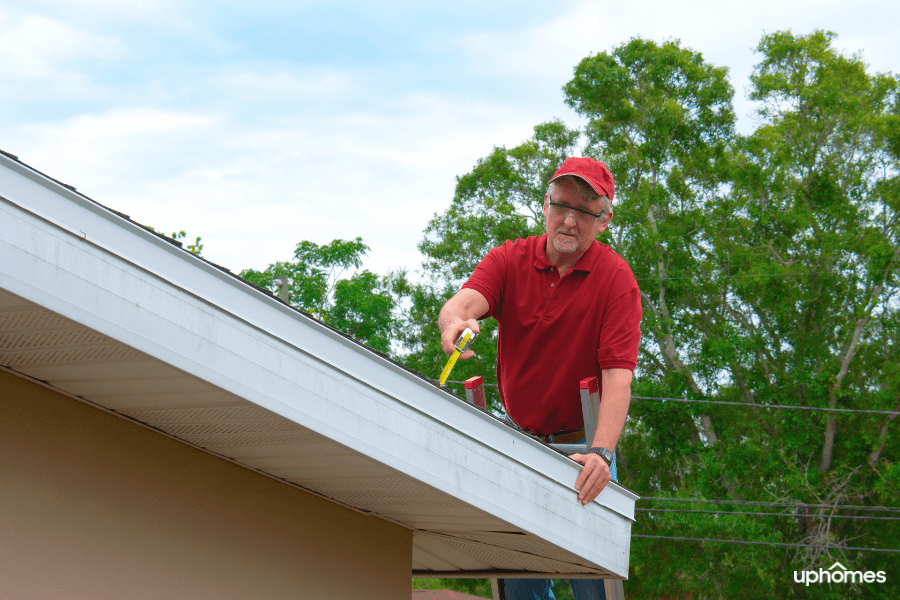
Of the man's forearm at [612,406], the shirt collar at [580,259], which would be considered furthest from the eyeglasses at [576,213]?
the man's forearm at [612,406]

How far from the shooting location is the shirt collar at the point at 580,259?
3469 millimetres

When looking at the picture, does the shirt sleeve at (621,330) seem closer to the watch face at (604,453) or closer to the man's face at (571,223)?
the man's face at (571,223)

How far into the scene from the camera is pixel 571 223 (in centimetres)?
343

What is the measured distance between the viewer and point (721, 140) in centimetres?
2462

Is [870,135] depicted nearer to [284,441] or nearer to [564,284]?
[564,284]

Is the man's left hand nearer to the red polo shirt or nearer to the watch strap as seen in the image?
the watch strap

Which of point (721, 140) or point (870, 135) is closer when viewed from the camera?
point (870, 135)

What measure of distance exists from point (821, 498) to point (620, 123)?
1081 centimetres

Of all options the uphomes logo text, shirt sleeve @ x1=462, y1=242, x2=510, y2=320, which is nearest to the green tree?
the uphomes logo text

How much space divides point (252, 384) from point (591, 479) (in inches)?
45.5

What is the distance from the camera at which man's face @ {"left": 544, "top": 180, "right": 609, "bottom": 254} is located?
134 inches

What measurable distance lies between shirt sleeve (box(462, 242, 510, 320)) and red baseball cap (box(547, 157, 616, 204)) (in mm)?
401

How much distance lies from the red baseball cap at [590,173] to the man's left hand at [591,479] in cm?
106

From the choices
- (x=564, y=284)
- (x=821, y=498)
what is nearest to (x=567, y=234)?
(x=564, y=284)
